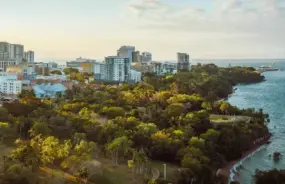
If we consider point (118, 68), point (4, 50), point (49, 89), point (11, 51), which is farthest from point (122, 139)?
point (11, 51)

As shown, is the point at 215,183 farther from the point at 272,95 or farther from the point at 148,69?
the point at 148,69

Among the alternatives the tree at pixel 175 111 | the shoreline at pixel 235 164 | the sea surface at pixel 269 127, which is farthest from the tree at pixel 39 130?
the tree at pixel 175 111

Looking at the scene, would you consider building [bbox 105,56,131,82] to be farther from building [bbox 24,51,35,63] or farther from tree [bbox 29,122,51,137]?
tree [bbox 29,122,51,137]

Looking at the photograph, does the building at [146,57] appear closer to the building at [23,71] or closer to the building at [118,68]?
the building at [118,68]

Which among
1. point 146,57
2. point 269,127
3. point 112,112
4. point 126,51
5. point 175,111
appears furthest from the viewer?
point 146,57

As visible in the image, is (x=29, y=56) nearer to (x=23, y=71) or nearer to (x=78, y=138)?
(x=23, y=71)

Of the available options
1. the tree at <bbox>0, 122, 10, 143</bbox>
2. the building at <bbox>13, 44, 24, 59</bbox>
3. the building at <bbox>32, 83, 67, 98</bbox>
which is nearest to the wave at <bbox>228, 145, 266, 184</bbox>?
the tree at <bbox>0, 122, 10, 143</bbox>
